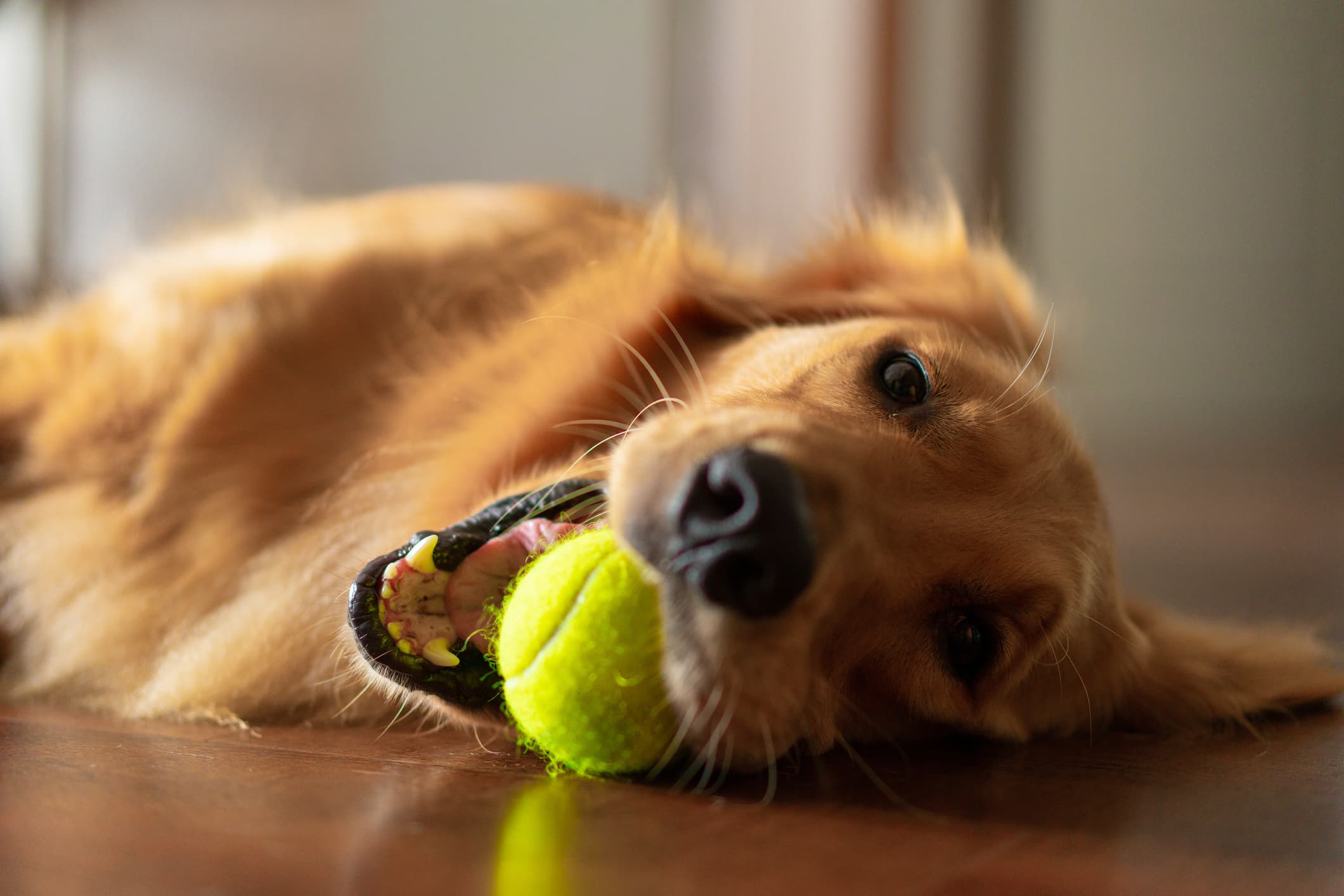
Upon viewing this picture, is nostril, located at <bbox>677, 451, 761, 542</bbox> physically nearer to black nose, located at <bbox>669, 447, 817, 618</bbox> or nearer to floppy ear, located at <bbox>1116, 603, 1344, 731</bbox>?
black nose, located at <bbox>669, 447, 817, 618</bbox>

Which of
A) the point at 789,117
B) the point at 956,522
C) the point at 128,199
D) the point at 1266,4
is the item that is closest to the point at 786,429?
the point at 956,522

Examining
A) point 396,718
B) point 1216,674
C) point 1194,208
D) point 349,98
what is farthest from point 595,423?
point 1194,208

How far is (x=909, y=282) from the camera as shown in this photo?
1.76m

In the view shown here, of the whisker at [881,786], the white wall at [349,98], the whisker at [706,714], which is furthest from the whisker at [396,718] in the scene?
the white wall at [349,98]

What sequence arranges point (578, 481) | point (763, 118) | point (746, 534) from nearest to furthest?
point (746, 534) < point (578, 481) < point (763, 118)

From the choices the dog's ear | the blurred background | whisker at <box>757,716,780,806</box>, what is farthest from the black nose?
the blurred background

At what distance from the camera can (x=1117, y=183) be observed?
6.24m

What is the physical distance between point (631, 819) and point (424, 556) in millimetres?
341

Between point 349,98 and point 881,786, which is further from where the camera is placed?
point 349,98

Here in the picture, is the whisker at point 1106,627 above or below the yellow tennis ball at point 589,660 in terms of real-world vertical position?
below

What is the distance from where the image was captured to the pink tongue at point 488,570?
1182 millimetres

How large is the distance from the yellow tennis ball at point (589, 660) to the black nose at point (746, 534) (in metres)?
0.08

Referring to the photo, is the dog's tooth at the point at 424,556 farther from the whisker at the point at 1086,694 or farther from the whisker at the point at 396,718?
the whisker at the point at 1086,694

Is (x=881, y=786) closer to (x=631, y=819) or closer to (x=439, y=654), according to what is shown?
(x=631, y=819)
